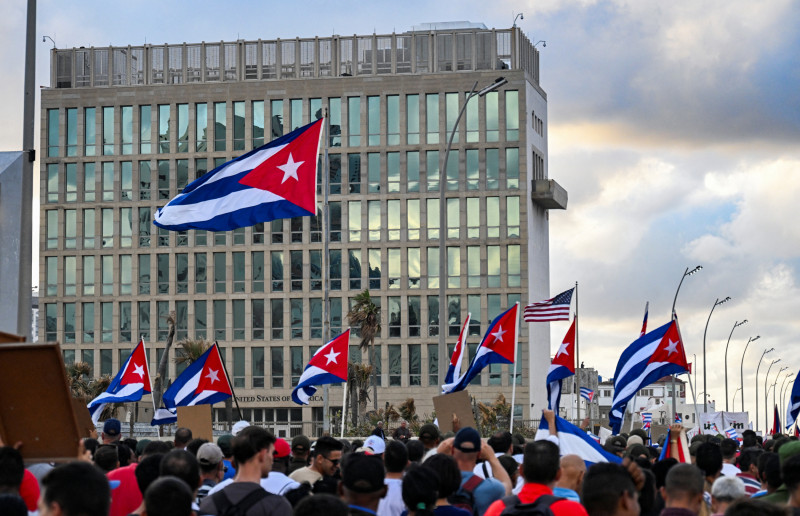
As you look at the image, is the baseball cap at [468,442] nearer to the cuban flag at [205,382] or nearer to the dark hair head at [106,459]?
the dark hair head at [106,459]

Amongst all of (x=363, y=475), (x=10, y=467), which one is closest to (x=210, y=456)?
(x=10, y=467)

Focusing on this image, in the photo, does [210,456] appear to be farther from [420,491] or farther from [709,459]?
[709,459]

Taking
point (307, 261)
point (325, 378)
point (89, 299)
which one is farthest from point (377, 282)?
point (325, 378)

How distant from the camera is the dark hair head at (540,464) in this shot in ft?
23.8

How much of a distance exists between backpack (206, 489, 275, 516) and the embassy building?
68183mm

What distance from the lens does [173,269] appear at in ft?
261

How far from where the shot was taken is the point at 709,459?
32.2 ft

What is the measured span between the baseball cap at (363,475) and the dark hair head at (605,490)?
1.19 m

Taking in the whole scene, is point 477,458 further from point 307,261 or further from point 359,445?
point 307,261

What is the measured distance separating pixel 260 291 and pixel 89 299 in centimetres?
1091

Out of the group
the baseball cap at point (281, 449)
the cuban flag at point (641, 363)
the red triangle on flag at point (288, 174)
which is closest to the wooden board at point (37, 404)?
the baseball cap at point (281, 449)

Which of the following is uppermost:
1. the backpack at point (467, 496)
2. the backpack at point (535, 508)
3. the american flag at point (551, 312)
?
the american flag at point (551, 312)

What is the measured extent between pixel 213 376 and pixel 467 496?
1414 centimetres

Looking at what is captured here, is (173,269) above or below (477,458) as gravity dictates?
above
